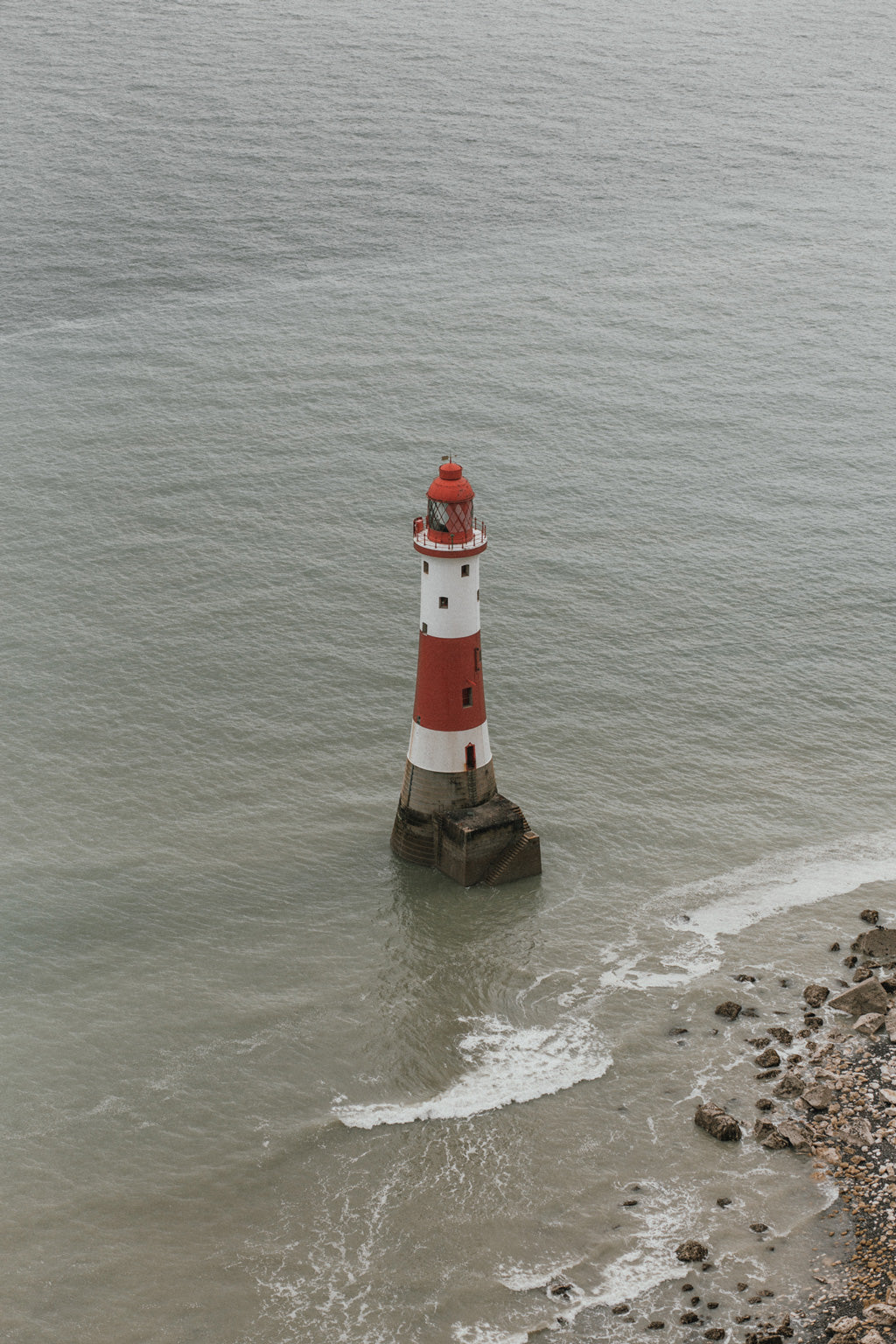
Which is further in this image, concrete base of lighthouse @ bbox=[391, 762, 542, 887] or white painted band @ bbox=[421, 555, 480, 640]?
concrete base of lighthouse @ bbox=[391, 762, 542, 887]

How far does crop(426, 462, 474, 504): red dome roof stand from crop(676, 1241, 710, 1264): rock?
16434 mm

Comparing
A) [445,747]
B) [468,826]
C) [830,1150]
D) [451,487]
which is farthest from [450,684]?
[830,1150]

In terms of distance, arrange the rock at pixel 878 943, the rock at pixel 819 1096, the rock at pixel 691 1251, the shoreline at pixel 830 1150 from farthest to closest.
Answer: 1. the rock at pixel 878 943
2. the rock at pixel 819 1096
3. the rock at pixel 691 1251
4. the shoreline at pixel 830 1150

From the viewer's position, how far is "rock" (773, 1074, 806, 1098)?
95.9ft

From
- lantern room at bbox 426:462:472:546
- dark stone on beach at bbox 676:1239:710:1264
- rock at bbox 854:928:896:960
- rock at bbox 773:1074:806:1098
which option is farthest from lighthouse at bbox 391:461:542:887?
dark stone on beach at bbox 676:1239:710:1264

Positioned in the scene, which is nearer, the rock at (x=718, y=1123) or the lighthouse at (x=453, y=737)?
the rock at (x=718, y=1123)

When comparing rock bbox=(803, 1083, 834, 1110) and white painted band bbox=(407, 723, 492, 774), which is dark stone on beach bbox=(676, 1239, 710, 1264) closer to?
rock bbox=(803, 1083, 834, 1110)

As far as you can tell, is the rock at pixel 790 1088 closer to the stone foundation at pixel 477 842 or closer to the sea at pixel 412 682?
the sea at pixel 412 682

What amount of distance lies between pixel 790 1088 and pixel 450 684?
39.7ft

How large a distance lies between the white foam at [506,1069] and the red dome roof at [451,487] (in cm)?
1175

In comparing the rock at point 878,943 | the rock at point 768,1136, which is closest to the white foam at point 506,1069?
the rock at point 768,1136

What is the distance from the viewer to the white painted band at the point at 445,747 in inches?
1415

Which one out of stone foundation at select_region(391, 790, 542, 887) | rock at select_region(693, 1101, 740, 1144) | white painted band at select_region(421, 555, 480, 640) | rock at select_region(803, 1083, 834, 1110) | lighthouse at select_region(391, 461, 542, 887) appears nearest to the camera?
rock at select_region(693, 1101, 740, 1144)

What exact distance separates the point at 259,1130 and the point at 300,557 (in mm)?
26482
